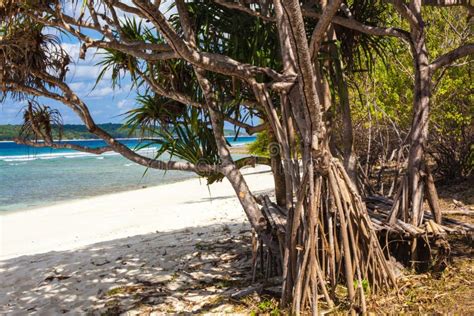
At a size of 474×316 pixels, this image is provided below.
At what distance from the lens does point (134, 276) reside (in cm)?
525

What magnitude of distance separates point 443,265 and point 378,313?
3.10ft

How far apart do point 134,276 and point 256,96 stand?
2587 millimetres

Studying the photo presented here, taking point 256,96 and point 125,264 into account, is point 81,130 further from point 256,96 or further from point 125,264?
point 256,96

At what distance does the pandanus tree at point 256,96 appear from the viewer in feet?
11.5

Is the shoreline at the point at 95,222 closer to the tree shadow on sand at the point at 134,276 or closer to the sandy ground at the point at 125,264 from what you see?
the sandy ground at the point at 125,264

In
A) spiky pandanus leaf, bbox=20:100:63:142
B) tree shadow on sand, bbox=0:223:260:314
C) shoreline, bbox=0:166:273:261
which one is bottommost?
shoreline, bbox=0:166:273:261

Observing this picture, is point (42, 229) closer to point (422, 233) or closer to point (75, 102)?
point (75, 102)

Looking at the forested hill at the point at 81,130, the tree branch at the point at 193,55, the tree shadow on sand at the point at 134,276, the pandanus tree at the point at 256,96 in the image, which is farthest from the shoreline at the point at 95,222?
the tree branch at the point at 193,55

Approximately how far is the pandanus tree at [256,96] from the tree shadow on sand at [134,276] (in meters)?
0.86

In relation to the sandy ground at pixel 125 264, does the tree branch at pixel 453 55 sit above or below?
above

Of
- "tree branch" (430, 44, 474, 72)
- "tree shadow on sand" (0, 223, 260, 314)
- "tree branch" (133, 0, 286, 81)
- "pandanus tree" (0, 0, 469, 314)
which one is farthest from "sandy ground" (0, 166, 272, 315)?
"tree branch" (430, 44, 474, 72)

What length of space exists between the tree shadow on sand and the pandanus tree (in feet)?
2.83

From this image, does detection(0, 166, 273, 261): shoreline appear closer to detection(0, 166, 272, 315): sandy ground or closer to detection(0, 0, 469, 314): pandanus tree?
detection(0, 166, 272, 315): sandy ground

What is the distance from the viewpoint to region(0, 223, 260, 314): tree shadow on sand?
4.46m
